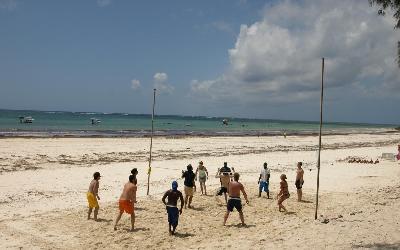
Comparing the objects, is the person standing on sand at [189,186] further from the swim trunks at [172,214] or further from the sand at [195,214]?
the swim trunks at [172,214]

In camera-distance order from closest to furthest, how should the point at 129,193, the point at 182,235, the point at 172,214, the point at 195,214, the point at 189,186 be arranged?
the point at 172,214, the point at 182,235, the point at 129,193, the point at 195,214, the point at 189,186

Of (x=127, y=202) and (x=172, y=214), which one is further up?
(x=127, y=202)

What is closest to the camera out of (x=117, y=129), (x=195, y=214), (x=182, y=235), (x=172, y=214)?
(x=172, y=214)

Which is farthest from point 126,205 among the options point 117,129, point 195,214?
point 117,129

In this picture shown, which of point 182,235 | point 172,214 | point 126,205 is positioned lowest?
point 182,235

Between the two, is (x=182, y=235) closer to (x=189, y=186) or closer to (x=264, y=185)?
(x=189, y=186)

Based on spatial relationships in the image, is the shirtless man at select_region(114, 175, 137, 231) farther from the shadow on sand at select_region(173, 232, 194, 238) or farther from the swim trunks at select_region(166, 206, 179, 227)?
the shadow on sand at select_region(173, 232, 194, 238)

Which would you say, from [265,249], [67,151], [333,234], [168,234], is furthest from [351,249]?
[67,151]

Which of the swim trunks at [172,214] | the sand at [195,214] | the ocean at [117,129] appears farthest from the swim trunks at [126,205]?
the ocean at [117,129]

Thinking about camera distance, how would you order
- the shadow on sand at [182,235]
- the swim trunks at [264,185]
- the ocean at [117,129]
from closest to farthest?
the shadow on sand at [182,235], the swim trunks at [264,185], the ocean at [117,129]

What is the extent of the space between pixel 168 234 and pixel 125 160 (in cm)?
1789

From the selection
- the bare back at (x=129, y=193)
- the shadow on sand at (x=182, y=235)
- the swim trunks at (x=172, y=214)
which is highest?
the bare back at (x=129, y=193)

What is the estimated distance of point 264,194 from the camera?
16.8 metres

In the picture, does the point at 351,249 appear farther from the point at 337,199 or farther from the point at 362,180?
the point at 362,180
